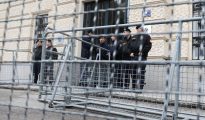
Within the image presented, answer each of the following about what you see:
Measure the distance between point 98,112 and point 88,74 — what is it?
1.69ft

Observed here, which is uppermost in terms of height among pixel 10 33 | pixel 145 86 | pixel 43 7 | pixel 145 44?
pixel 43 7

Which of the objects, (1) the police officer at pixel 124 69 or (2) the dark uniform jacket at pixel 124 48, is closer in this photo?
(2) the dark uniform jacket at pixel 124 48

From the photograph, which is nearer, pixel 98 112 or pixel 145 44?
pixel 145 44

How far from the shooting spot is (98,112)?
4.58 metres

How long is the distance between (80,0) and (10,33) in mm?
3064

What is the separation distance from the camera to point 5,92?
6434 mm

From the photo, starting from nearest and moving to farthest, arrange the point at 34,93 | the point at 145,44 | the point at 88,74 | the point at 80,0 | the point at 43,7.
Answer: the point at 145,44 < the point at 88,74 < the point at 34,93 < the point at 80,0 < the point at 43,7

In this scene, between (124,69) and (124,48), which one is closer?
(124,48)

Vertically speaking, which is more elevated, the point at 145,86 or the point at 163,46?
the point at 163,46

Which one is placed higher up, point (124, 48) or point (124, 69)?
point (124, 48)

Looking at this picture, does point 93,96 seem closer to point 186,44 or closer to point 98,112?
point 98,112

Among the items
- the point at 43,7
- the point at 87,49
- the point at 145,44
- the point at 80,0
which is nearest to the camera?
the point at 145,44

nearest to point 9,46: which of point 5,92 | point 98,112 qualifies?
point 5,92

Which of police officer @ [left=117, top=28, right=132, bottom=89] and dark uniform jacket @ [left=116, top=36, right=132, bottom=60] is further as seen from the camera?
police officer @ [left=117, top=28, right=132, bottom=89]
